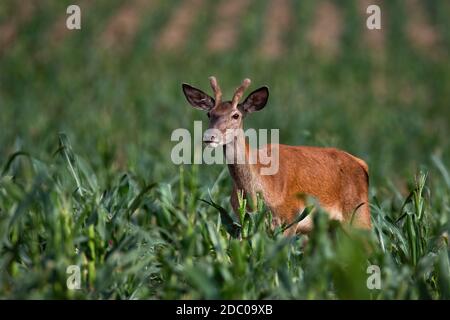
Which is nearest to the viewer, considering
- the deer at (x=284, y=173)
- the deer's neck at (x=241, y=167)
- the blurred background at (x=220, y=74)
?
the deer at (x=284, y=173)

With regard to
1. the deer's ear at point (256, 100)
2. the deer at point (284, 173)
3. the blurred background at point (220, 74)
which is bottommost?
the deer at point (284, 173)

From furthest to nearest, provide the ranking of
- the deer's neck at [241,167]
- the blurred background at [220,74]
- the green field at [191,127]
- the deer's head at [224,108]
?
the blurred background at [220,74]
the deer's neck at [241,167]
the deer's head at [224,108]
the green field at [191,127]

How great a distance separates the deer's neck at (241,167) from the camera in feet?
20.2

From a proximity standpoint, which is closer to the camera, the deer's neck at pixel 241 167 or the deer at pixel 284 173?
the deer at pixel 284 173

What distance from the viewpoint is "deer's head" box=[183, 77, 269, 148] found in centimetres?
588

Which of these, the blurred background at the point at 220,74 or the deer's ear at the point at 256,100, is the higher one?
the blurred background at the point at 220,74

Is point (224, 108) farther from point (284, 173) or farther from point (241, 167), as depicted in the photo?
point (284, 173)

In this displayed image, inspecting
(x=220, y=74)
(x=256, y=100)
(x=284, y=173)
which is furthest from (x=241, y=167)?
(x=220, y=74)

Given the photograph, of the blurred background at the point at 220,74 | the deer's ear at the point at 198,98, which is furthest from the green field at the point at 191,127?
the deer's ear at the point at 198,98

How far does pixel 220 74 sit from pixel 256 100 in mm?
11273

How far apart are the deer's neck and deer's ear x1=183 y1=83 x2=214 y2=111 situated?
1.04 feet

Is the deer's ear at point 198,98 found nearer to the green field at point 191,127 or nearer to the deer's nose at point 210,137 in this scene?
the deer's nose at point 210,137

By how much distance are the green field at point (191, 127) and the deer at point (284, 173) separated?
0.25 metres
